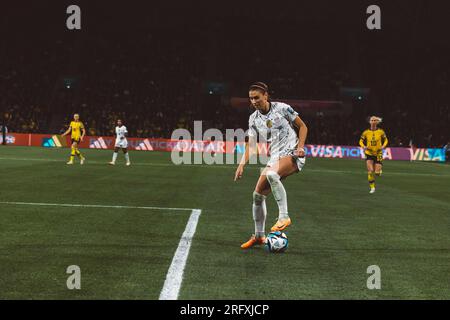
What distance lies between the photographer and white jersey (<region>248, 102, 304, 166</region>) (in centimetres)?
808

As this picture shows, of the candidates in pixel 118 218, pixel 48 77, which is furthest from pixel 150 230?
pixel 48 77

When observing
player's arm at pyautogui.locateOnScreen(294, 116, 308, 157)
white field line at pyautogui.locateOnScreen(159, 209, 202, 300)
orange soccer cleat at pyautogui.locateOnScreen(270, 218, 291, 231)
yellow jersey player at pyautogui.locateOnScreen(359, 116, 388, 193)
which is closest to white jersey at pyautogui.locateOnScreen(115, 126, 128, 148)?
yellow jersey player at pyautogui.locateOnScreen(359, 116, 388, 193)

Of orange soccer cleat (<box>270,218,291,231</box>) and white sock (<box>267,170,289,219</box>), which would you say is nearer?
orange soccer cleat (<box>270,218,291,231</box>)

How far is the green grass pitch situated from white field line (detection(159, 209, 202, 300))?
0.24 feet

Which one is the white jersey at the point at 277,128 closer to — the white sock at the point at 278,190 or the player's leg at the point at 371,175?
the white sock at the point at 278,190

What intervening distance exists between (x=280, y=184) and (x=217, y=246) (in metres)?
1.23

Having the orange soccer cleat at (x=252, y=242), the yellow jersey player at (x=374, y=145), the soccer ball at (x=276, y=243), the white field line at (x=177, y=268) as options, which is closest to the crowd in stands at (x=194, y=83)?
the yellow jersey player at (x=374, y=145)

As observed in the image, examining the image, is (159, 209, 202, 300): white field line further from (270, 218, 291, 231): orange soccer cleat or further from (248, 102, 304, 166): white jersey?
(248, 102, 304, 166): white jersey

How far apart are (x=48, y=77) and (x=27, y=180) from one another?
144ft

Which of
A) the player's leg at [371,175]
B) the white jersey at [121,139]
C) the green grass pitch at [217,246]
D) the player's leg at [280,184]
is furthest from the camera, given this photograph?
the white jersey at [121,139]

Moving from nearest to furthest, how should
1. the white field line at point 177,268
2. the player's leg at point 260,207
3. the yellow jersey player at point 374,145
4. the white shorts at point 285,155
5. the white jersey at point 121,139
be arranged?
1. the white field line at point 177,268
2. the player's leg at point 260,207
3. the white shorts at point 285,155
4. the yellow jersey player at point 374,145
5. the white jersey at point 121,139

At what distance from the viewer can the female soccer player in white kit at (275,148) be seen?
7.94 m

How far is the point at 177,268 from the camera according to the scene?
6.28 metres

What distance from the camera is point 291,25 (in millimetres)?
63219
